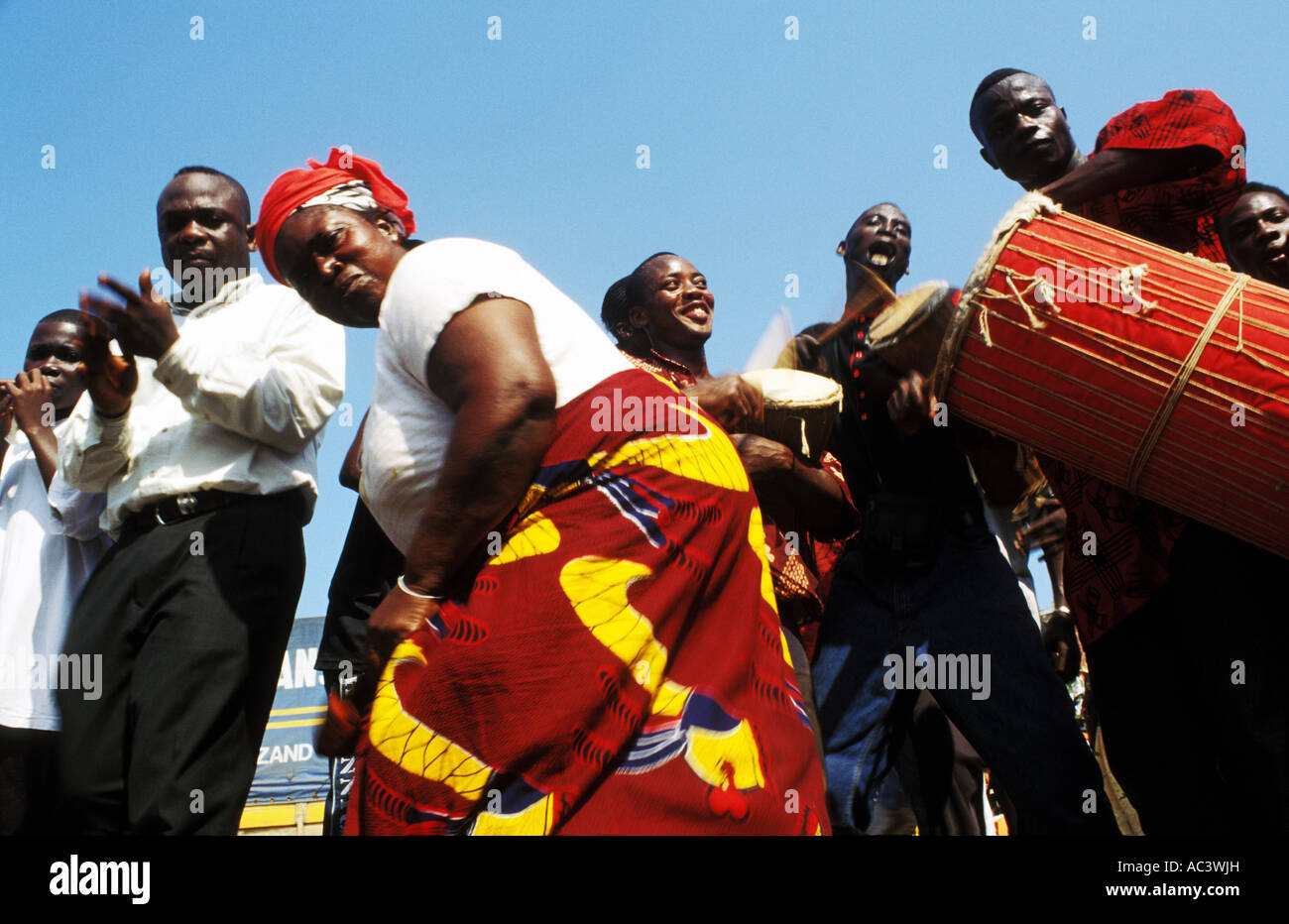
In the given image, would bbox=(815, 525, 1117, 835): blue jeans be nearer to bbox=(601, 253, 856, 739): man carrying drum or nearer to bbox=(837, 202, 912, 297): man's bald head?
bbox=(601, 253, 856, 739): man carrying drum

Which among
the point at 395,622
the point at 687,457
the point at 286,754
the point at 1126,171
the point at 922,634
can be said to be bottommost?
the point at 286,754

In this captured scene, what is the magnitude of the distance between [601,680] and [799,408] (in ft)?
4.93

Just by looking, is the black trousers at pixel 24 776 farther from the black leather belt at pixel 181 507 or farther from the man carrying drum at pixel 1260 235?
the man carrying drum at pixel 1260 235

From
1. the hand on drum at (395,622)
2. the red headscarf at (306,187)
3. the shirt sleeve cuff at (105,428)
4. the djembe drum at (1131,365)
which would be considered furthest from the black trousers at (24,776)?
the djembe drum at (1131,365)

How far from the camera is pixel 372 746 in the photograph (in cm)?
Answer: 156

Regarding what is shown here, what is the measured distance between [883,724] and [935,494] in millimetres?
642

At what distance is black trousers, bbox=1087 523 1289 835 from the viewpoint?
2.31 m

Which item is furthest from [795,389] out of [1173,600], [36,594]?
[36,594]

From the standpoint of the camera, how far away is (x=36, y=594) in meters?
3.58

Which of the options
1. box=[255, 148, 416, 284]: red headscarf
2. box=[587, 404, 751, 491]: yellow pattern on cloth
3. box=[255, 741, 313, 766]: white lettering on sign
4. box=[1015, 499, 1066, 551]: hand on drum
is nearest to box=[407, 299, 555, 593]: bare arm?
box=[587, 404, 751, 491]: yellow pattern on cloth

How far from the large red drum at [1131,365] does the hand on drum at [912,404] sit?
0.13 m

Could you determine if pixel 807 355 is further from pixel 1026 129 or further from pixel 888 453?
pixel 1026 129

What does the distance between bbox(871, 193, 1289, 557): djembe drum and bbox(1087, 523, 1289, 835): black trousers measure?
12cm

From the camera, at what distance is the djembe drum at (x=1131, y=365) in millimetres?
2375
